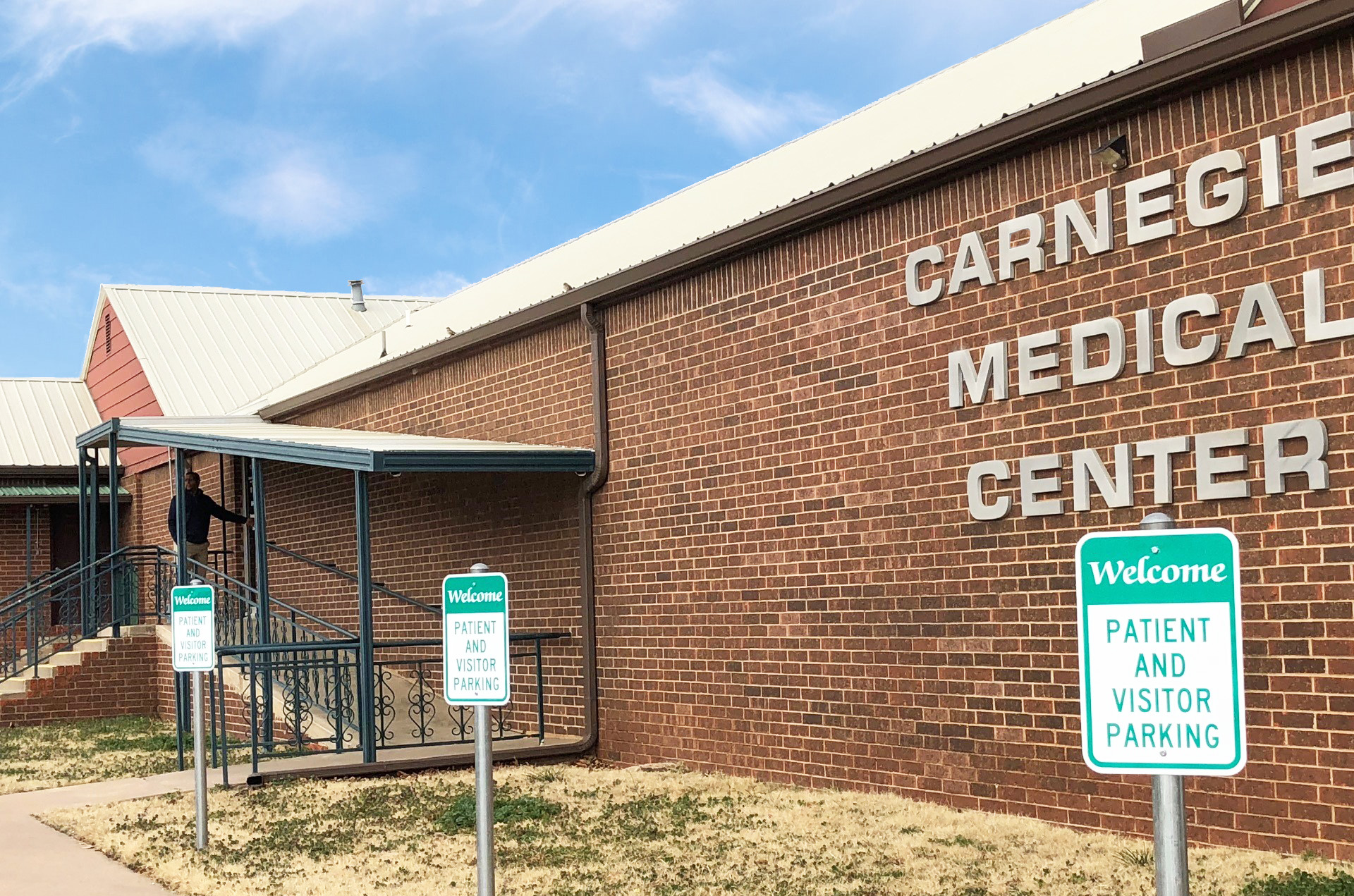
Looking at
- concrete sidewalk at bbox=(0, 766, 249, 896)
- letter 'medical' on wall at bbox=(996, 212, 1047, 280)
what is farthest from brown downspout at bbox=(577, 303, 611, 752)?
letter 'medical' on wall at bbox=(996, 212, 1047, 280)

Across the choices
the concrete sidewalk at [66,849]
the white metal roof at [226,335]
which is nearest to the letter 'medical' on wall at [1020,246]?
the concrete sidewalk at [66,849]

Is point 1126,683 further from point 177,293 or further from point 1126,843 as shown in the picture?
point 177,293

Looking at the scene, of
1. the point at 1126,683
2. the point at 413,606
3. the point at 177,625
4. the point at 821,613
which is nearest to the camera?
the point at 1126,683

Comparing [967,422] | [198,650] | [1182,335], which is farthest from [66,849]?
[1182,335]

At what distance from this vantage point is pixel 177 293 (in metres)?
27.8

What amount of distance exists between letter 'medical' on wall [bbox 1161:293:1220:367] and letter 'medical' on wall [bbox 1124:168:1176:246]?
0.41m

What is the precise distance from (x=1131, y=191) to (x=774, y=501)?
12.1ft

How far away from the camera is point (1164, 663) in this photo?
8.93 feet

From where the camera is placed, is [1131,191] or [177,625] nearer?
[1131,191]

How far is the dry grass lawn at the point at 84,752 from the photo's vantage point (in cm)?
1269

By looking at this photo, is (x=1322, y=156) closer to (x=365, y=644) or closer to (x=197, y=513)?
(x=365, y=644)

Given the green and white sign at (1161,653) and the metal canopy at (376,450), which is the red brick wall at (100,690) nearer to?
the metal canopy at (376,450)

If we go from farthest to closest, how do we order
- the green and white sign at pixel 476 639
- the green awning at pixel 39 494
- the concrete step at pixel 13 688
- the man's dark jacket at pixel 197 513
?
the green awning at pixel 39 494 → the man's dark jacket at pixel 197 513 → the concrete step at pixel 13 688 → the green and white sign at pixel 476 639

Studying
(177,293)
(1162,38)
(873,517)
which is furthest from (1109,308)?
(177,293)
